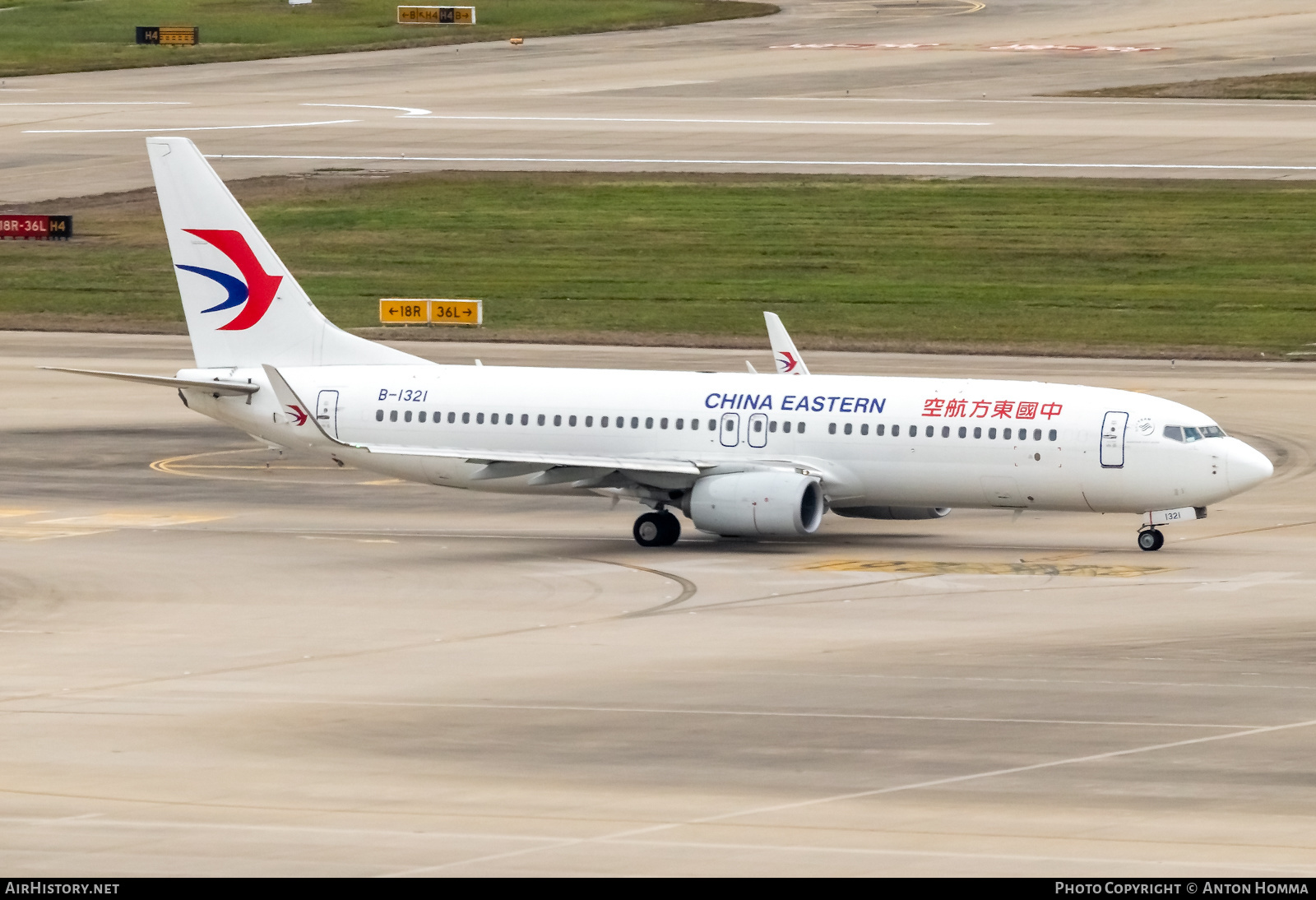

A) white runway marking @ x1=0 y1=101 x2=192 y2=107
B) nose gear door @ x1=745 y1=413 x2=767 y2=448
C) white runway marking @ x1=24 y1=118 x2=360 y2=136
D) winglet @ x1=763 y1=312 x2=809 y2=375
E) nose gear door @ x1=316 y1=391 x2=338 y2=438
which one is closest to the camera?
nose gear door @ x1=745 y1=413 x2=767 y2=448

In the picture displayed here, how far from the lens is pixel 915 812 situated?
93.1ft

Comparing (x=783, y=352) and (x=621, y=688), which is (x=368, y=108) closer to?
(x=783, y=352)

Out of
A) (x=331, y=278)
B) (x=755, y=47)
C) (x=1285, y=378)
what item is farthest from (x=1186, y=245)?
(x=755, y=47)

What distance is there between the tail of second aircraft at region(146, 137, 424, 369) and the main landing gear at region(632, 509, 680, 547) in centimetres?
794

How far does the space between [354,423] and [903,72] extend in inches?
3647

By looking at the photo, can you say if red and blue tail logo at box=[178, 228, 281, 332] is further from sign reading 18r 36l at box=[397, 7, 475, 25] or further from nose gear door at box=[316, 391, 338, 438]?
sign reading 18r 36l at box=[397, 7, 475, 25]

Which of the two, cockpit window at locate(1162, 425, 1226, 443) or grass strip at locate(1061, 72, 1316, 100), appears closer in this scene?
cockpit window at locate(1162, 425, 1226, 443)

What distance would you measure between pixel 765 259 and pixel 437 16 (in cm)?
8252

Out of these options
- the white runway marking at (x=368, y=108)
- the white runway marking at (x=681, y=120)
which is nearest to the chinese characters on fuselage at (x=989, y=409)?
the white runway marking at (x=681, y=120)

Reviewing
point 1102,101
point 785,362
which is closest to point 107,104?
point 1102,101

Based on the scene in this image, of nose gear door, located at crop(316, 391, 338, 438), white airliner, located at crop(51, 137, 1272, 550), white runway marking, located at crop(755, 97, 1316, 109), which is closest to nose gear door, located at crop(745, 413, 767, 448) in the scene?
white airliner, located at crop(51, 137, 1272, 550)

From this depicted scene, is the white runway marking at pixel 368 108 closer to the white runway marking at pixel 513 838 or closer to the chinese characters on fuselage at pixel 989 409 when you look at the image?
the chinese characters on fuselage at pixel 989 409

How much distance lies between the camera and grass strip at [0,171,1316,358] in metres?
85.6

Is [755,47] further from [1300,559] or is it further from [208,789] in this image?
[208,789]
